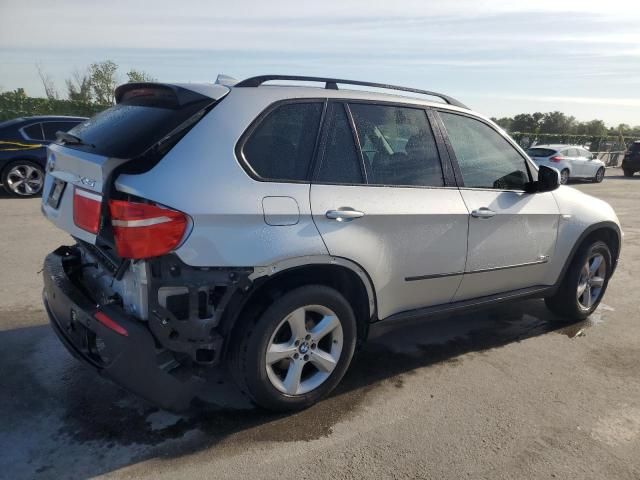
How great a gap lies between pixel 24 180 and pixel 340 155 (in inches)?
350

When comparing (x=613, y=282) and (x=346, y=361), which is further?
(x=613, y=282)

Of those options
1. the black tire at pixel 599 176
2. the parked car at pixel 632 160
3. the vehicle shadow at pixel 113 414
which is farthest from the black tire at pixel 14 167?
the parked car at pixel 632 160

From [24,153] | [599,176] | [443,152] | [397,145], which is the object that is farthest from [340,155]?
[599,176]

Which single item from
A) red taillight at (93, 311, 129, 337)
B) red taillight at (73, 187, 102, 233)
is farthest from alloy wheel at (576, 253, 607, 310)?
red taillight at (73, 187, 102, 233)

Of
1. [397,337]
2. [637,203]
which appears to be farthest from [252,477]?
[637,203]

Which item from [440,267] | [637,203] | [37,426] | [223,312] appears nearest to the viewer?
[223,312]

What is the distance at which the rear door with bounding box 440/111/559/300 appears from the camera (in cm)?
360

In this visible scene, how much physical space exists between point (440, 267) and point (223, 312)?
1518 mm

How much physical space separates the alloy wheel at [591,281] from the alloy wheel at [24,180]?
9455mm

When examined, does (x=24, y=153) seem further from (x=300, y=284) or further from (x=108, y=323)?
(x=300, y=284)

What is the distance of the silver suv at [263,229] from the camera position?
251cm

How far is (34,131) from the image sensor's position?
9.92m

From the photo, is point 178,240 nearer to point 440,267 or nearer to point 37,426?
point 37,426

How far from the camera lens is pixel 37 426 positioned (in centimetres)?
281
